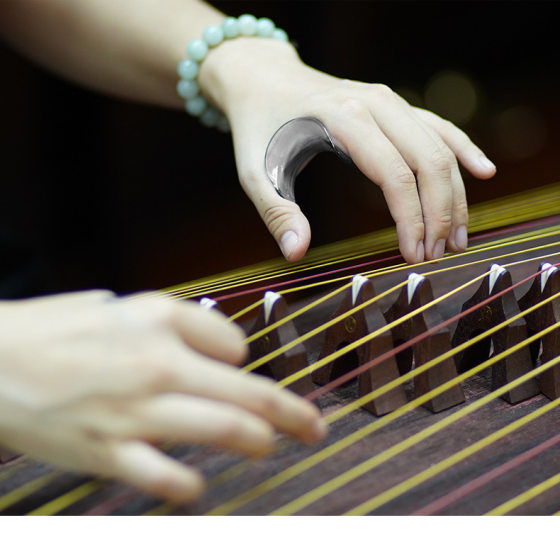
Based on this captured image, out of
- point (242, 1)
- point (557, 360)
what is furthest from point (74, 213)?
point (557, 360)

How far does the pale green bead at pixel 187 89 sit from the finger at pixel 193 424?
99 cm

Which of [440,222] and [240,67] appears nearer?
[440,222]

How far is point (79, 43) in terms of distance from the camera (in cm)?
143

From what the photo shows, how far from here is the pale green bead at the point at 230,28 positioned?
1.32 metres

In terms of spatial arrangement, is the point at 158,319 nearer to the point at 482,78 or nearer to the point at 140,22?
the point at 140,22

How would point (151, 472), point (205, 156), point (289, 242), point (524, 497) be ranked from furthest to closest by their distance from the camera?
point (205, 156) → point (289, 242) → point (524, 497) → point (151, 472)

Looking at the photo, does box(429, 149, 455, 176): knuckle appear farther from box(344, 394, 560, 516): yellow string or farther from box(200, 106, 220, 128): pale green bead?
box(200, 106, 220, 128): pale green bead

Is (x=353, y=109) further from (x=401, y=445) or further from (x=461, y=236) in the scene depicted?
(x=401, y=445)

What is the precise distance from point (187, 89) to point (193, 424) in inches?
39.9

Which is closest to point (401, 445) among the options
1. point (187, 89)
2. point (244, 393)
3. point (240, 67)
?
point (244, 393)

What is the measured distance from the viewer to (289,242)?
1001 mm

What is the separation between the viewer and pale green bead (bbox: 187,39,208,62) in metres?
1.31

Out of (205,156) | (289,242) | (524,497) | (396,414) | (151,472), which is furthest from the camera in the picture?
(205,156)

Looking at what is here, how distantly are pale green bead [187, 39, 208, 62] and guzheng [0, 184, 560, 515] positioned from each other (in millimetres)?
500
